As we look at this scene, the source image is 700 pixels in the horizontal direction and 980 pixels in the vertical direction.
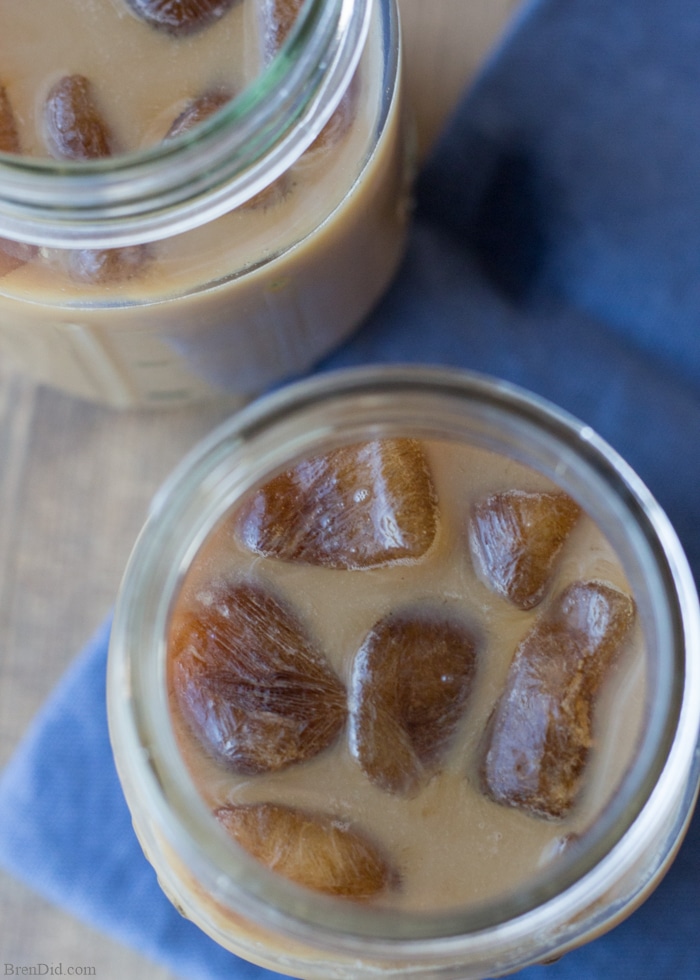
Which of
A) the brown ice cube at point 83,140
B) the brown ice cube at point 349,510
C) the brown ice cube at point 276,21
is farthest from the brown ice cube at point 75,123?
the brown ice cube at point 349,510

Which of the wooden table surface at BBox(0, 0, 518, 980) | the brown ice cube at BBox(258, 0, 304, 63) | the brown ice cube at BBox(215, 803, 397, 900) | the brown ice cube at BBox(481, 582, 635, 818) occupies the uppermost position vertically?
the brown ice cube at BBox(258, 0, 304, 63)

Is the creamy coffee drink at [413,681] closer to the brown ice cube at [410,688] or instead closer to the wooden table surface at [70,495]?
the brown ice cube at [410,688]

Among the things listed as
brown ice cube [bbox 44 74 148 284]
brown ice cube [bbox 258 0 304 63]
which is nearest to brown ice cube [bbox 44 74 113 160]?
brown ice cube [bbox 44 74 148 284]

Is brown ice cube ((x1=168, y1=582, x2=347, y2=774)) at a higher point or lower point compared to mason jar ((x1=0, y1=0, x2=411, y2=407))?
lower

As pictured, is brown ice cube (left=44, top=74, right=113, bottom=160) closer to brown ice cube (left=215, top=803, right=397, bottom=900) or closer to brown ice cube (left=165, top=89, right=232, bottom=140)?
brown ice cube (left=165, top=89, right=232, bottom=140)

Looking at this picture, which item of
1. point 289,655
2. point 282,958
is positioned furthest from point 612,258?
point 282,958

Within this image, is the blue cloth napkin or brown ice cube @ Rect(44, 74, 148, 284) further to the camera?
the blue cloth napkin

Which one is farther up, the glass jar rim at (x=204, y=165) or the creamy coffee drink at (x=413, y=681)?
the glass jar rim at (x=204, y=165)
